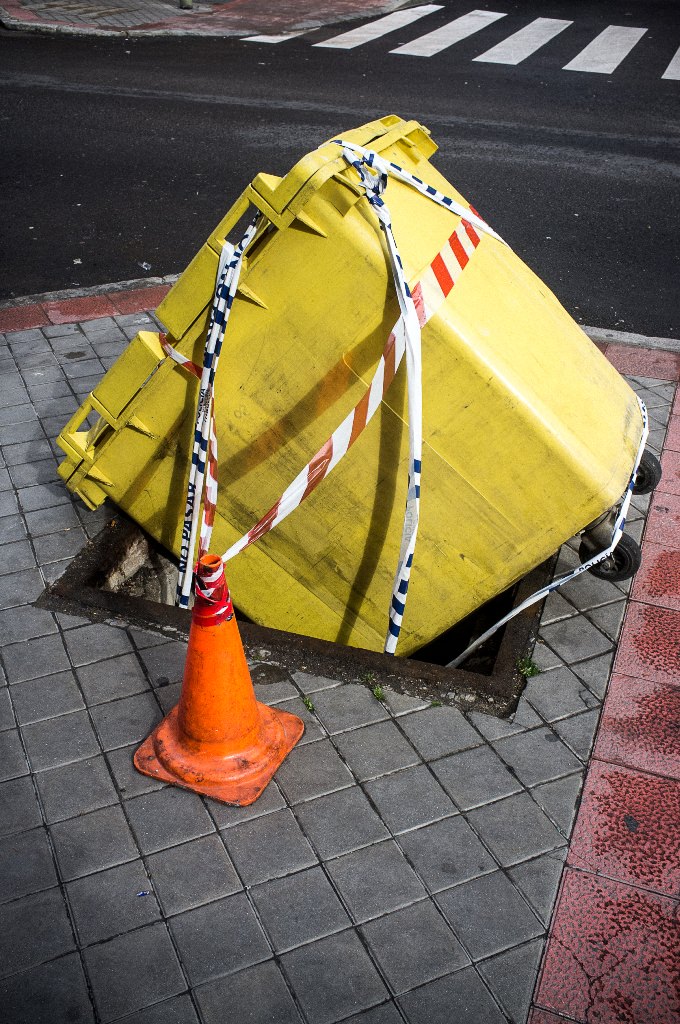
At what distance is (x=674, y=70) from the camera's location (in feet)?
43.3

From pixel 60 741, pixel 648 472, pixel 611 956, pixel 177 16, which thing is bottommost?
pixel 611 956

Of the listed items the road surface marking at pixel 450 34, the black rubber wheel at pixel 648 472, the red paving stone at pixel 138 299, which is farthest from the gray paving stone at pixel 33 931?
the road surface marking at pixel 450 34

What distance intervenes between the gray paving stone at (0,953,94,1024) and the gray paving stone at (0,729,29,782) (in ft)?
2.42

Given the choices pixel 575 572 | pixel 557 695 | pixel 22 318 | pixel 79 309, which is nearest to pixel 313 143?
pixel 79 309

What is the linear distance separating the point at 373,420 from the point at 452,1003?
1.89m

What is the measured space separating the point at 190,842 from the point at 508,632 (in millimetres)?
1557

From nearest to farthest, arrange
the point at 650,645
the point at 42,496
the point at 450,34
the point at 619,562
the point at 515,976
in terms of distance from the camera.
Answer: the point at 515,976 → the point at 650,645 → the point at 619,562 → the point at 42,496 → the point at 450,34

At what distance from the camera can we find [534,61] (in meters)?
13.5

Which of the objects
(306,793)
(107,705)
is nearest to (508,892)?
(306,793)

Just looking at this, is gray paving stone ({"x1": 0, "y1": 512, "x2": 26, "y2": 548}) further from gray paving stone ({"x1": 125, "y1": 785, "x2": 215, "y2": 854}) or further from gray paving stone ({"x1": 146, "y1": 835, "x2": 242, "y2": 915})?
gray paving stone ({"x1": 146, "y1": 835, "x2": 242, "y2": 915})

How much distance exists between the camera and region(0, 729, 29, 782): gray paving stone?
10.5ft

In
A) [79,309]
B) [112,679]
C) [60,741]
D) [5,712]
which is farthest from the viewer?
[79,309]

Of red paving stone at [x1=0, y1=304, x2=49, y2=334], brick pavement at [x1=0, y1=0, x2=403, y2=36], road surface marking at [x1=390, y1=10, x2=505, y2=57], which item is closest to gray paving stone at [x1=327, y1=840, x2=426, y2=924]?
red paving stone at [x1=0, y1=304, x2=49, y2=334]

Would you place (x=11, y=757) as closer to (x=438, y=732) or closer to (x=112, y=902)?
(x=112, y=902)
